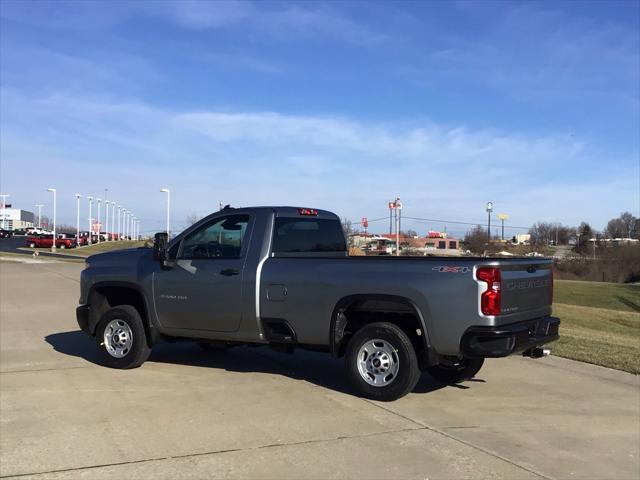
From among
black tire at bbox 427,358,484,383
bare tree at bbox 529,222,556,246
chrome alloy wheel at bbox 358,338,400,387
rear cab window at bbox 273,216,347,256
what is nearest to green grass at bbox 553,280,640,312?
black tire at bbox 427,358,484,383

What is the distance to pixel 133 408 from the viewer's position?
5891 millimetres

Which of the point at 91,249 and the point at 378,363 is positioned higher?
the point at 91,249

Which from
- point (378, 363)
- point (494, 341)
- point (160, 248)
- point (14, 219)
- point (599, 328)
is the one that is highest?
point (14, 219)

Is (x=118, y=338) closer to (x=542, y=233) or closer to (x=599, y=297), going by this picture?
(x=599, y=297)

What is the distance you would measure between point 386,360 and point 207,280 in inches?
91.3

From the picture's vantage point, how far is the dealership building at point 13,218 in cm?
14786

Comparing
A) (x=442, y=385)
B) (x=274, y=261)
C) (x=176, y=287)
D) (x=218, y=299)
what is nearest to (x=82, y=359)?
(x=176, y=287)

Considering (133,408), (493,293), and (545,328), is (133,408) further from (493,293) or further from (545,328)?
(545,328)

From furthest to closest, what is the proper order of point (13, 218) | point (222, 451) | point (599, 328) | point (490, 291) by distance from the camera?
point (13, 218)
point (599, 328)
point (490, 291)
point (222, 451)

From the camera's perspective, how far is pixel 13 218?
160m

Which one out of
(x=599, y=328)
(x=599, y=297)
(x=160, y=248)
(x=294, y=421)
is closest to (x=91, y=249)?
(x=599, y=297)

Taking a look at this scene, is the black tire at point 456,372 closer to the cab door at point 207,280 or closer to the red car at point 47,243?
the cab door at point 207,280

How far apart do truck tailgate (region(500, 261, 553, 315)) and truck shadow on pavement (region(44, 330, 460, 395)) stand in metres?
1.42

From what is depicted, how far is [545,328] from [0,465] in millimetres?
5047
